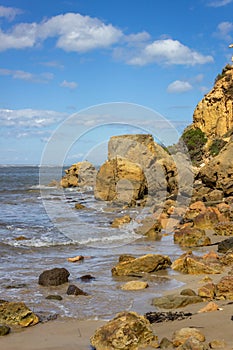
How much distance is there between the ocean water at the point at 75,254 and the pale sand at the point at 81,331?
1.62ft

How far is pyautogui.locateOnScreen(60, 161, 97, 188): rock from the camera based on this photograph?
44594 millimetres

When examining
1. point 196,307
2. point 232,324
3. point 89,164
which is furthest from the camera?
point 89,164

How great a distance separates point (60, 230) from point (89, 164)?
28819 millimetres

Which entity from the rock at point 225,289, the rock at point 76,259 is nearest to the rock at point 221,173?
the rock at point 76,259

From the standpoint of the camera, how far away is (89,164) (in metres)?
44.8

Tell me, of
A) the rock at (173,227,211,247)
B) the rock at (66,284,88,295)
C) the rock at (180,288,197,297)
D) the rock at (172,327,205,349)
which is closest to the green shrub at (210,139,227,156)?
the rock at (173,227,211,247)

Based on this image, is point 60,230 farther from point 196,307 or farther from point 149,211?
point 196,307

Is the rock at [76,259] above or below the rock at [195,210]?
below

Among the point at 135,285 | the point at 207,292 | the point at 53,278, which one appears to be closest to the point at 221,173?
the point at 135,285

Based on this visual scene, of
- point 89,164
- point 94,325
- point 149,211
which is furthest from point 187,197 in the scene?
point 89,164

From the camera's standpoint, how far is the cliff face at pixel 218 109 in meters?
41.0

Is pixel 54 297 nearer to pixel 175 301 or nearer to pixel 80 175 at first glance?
pixel 175 301

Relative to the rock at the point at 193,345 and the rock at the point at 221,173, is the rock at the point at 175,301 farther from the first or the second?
the rock at the point at 221,173

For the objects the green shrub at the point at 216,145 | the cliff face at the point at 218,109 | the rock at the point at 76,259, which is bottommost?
the rock at the point at 76,259
